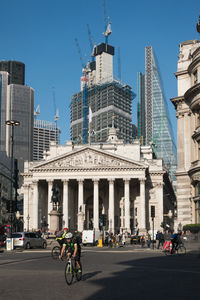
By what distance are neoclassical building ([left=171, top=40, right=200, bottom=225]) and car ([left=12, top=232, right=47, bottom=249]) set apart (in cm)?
1518

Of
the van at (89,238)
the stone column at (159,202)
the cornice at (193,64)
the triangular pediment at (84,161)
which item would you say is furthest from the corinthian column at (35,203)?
the cornice at (193,64)

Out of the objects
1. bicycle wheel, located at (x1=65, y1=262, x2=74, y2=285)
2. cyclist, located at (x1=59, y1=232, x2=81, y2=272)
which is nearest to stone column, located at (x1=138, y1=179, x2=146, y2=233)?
cyclist, located at (x1=59, y1=232, x2=81, y2=272)

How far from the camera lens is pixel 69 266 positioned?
1705 centimetres

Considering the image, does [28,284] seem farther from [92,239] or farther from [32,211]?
[32,211]

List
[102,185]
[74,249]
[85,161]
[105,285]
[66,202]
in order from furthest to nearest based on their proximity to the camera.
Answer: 1. [102,185]
2. [85,161]
3. [66,202]
4. [74,249]
5. [105,285]

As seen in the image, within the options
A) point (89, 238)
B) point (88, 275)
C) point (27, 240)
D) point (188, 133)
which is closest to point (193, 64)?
point (188, 133)

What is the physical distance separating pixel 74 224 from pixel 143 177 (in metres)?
22.2

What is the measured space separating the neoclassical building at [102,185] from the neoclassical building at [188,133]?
50.0 m

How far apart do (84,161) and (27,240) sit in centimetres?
5817

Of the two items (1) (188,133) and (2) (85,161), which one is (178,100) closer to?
(1) (188,133)

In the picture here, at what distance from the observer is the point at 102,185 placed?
116250 mm

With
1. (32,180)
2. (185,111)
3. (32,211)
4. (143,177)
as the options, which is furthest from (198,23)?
(32,211)

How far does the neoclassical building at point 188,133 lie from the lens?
49000 mm

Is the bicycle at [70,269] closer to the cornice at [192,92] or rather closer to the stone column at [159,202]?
the cornice at [192,92]
